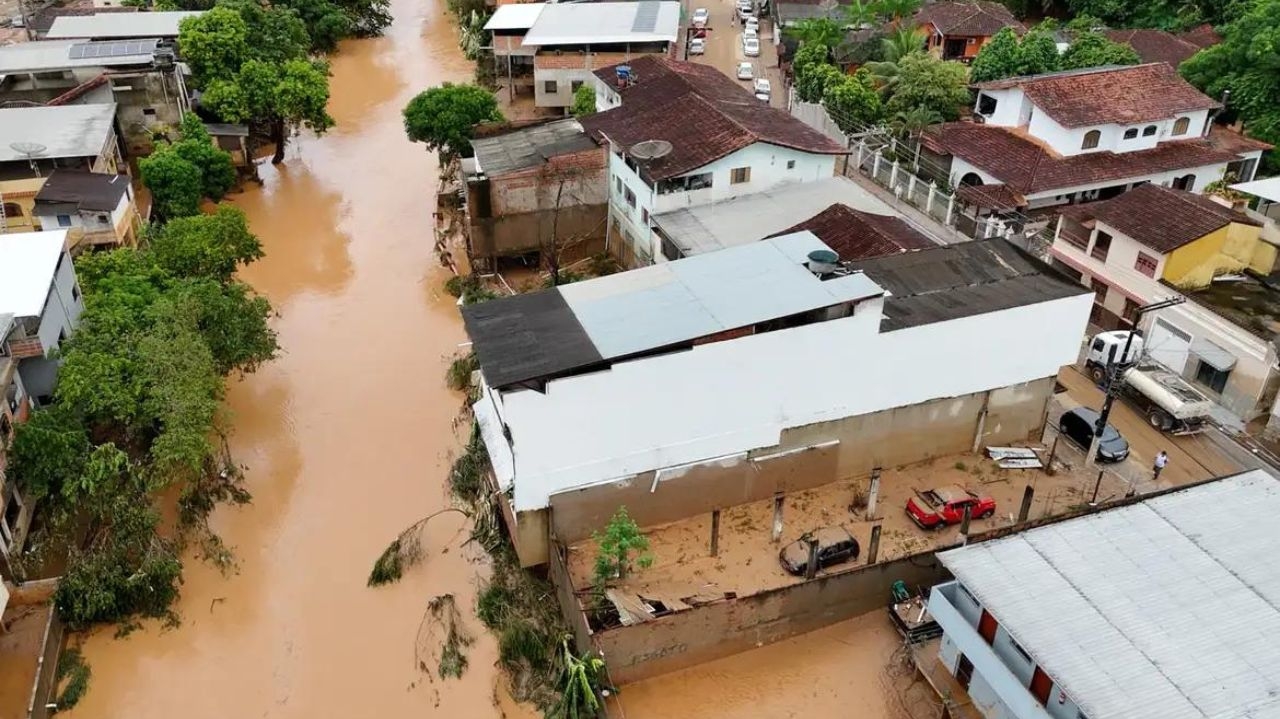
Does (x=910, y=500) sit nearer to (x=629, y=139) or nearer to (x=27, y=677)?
(x=629, y=139)

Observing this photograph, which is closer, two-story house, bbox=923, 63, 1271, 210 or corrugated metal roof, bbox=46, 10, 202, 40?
two-story house, bbox=923, 63, 1271, 210

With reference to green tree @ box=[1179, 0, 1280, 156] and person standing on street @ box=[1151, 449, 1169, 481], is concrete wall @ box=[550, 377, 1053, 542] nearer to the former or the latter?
person standing on street @ box=[1151, 449, 1169, 481]

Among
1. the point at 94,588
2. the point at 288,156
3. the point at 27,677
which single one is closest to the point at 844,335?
the point at 94,588

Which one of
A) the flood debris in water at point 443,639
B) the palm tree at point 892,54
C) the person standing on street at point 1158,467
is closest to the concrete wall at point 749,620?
the flood debris in water at point 443,639

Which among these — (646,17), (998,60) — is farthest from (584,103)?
(998,60)

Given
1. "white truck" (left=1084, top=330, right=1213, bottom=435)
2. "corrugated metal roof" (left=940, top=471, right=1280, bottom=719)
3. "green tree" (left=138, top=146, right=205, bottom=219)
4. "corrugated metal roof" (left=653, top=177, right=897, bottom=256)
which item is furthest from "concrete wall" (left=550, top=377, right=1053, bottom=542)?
"green tree" (left=138, top=146, right=205, bottom=219)

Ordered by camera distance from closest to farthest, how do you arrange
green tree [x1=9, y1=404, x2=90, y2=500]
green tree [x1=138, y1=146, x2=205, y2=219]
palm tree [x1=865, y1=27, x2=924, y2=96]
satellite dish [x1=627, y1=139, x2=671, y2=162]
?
green tree [x1=9, y1=404, x2=90, y2=500] → satellite dish [x1=627, y1=139, x2=671, y2=162] → green tree [x1=138, y1=146, x2=205, y2=219] → palm tree [x1=865, y1=27, x2=924, y2=96]

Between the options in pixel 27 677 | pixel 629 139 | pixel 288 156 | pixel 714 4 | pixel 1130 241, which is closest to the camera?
pixel 27 677

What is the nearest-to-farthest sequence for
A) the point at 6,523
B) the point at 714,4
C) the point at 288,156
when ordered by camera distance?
the point at 6,523 < the point at 288,156 < the point at 714,4
